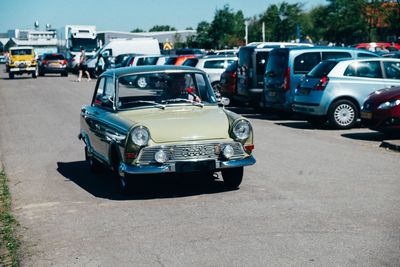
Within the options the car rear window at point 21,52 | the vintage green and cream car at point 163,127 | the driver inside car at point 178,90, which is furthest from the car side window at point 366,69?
the car rear window at point 21,52

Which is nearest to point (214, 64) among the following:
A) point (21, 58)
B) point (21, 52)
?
point (21, 58)

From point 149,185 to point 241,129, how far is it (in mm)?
1684

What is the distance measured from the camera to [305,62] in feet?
59.0

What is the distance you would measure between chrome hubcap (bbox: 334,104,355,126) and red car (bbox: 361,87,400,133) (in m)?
2.03

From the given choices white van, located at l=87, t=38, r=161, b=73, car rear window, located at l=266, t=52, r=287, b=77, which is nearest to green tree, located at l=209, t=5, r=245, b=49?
white van, located at l=87, t=38, r=161, b=73

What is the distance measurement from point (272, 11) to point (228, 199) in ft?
208

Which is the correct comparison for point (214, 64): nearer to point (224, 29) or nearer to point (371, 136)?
point (371, 136)

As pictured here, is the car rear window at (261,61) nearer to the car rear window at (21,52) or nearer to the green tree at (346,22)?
the car rear window at (21,52)

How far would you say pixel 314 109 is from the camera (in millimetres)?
15922

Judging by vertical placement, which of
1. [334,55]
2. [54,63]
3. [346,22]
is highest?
[346,22]

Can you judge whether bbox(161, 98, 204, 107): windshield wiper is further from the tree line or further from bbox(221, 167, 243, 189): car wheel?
the tree line

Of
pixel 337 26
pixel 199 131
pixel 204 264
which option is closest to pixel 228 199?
pixel 199 131

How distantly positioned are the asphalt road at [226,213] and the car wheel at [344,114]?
8.61 feet

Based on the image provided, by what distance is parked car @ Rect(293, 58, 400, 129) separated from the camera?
621 inches
